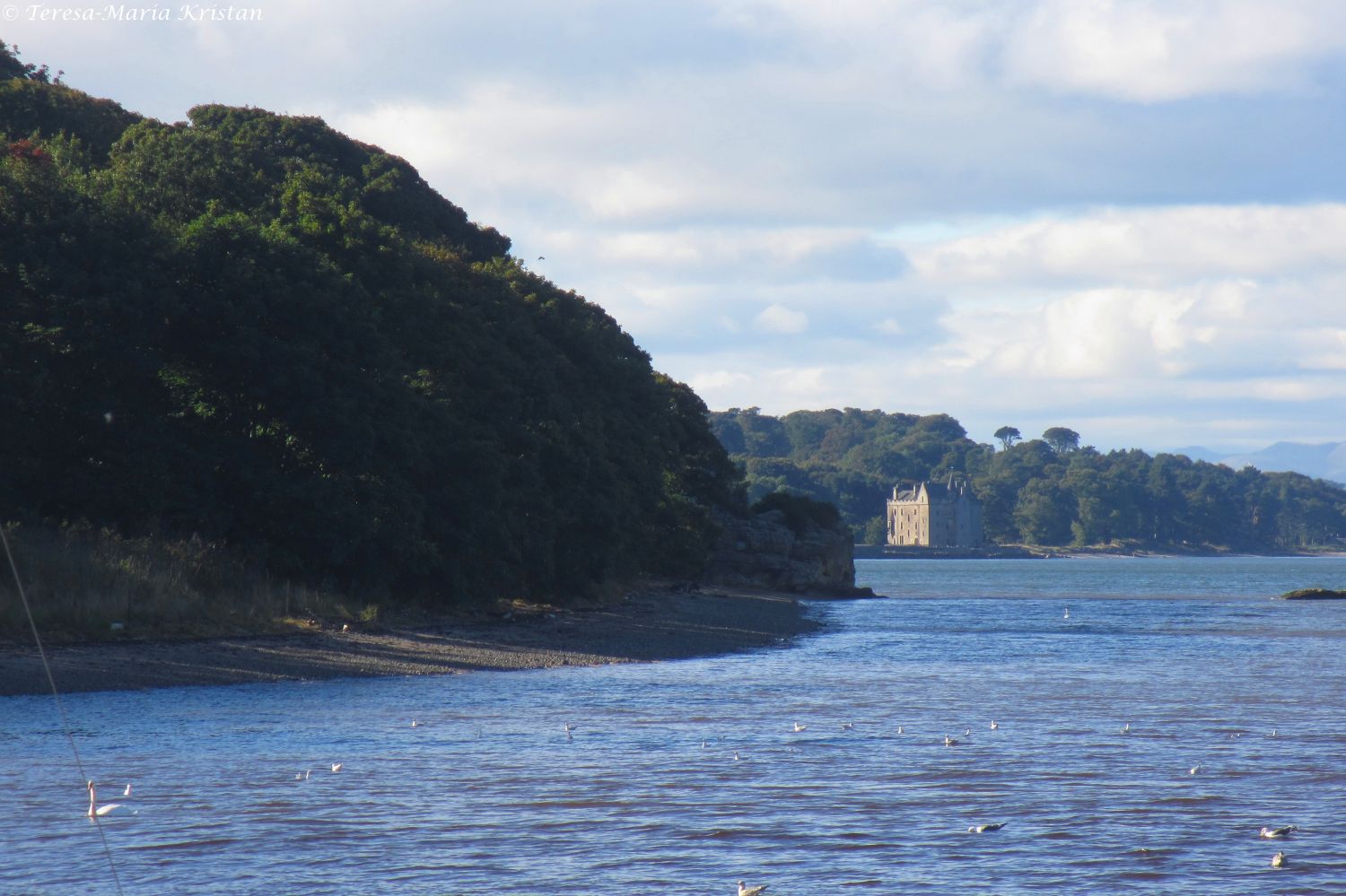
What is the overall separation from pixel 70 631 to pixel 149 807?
1342cm

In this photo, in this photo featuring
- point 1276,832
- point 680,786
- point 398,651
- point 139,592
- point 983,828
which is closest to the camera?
point 1276,832

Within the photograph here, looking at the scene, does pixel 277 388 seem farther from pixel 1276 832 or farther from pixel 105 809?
pixel 1276 832

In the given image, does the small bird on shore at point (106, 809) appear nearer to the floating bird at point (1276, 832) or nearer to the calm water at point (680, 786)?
the calm water at point (680, 786)

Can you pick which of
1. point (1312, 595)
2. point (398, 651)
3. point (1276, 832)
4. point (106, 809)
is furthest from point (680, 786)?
point (1312, 595)

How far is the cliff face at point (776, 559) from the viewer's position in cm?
8531

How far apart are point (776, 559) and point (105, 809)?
74.7 metres

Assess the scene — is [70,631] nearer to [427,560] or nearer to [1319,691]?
[427,560]

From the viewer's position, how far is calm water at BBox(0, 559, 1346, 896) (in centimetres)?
1205

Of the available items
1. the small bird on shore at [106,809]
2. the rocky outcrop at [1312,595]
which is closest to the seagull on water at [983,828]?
the small bird on shore at [106,809]

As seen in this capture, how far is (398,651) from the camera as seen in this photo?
99.5 ft

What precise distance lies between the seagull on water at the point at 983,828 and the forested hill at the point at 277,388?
2295cm

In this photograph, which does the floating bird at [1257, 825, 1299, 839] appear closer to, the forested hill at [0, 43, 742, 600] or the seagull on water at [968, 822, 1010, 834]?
the seagull on water at [968, 822, 1010, 834]

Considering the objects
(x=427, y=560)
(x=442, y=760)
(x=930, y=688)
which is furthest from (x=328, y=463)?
(x=442, y=760)

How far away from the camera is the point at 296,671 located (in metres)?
26.6
